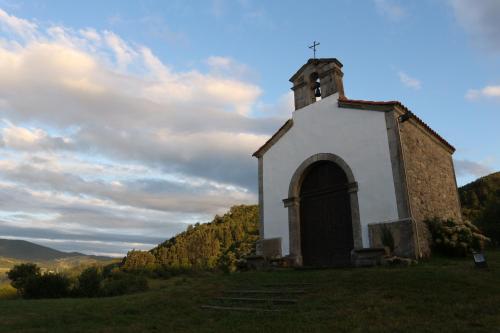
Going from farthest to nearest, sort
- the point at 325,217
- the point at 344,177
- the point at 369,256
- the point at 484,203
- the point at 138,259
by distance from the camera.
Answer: the point at 138,259 < the point at 484,203 < the point at 325,217 < the point at 344,177 < the point at 369,256

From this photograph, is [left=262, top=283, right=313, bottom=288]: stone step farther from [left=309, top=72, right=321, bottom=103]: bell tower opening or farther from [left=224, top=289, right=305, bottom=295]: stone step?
[left=309, top=72, right=321, bottom=103]: bell tower opening

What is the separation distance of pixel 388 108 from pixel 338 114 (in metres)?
2.01

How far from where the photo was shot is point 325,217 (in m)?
13.4

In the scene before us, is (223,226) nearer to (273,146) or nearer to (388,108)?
(273,146)

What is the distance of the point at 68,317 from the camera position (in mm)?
7629

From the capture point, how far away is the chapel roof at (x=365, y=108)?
1203 centimetres

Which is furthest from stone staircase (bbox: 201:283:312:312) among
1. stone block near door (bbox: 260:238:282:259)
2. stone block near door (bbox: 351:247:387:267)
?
stone block near door (bbox: 260:238:282:259)

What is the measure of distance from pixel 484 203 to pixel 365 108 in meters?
27.1

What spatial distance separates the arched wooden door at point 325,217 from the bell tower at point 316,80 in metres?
2.85

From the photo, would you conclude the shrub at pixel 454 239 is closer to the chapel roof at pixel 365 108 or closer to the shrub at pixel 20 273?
the chapel roof at pixel 365 108

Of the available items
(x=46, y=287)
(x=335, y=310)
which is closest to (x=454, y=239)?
(x=335, y=310)

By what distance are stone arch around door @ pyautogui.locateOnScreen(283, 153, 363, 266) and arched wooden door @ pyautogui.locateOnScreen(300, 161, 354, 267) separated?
0.20 meters

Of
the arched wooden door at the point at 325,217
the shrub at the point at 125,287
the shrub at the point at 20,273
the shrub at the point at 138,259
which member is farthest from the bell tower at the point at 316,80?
the shrub at the point at 138,259

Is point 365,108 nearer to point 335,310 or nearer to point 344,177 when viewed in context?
point 344,177
